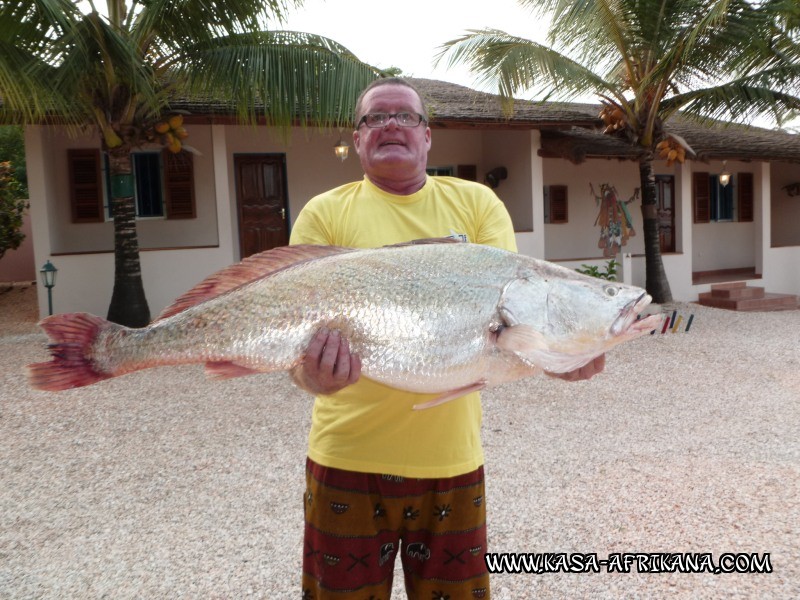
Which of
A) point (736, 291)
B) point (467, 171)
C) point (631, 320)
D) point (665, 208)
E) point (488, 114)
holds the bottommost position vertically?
point (736, 291)

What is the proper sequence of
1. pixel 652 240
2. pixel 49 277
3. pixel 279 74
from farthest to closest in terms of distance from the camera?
pixel 652 240 → pixel 49 277 → pixel 279 74

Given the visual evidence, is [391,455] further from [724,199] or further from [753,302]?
[724,199]

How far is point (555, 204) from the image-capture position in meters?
16.3

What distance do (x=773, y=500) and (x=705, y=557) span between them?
3.70 feet

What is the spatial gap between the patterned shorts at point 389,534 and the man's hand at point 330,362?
434mm

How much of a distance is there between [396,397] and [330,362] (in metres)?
0.40

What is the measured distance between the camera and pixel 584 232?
1662 cm

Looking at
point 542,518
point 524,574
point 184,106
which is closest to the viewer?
point 524,574

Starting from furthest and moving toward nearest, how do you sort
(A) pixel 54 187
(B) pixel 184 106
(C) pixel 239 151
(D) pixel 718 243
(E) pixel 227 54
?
(D) pixel 718 243 < (C) pixel 239 151 < (A) pixel 54 187 < (B) pixel 184 106 < (E) pixel 227 54

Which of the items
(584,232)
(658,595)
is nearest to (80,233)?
(584,232)

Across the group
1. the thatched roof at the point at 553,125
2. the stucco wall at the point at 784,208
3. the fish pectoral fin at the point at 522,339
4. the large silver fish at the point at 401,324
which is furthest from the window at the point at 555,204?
the fish pectoral fin at the point at 522,339

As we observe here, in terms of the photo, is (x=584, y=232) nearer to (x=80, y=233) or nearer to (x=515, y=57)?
(x=515, y=57)

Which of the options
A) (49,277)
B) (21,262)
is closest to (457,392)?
(49,277)

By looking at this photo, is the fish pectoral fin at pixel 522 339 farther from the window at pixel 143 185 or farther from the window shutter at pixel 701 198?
the window shutter at pixel 701 198
